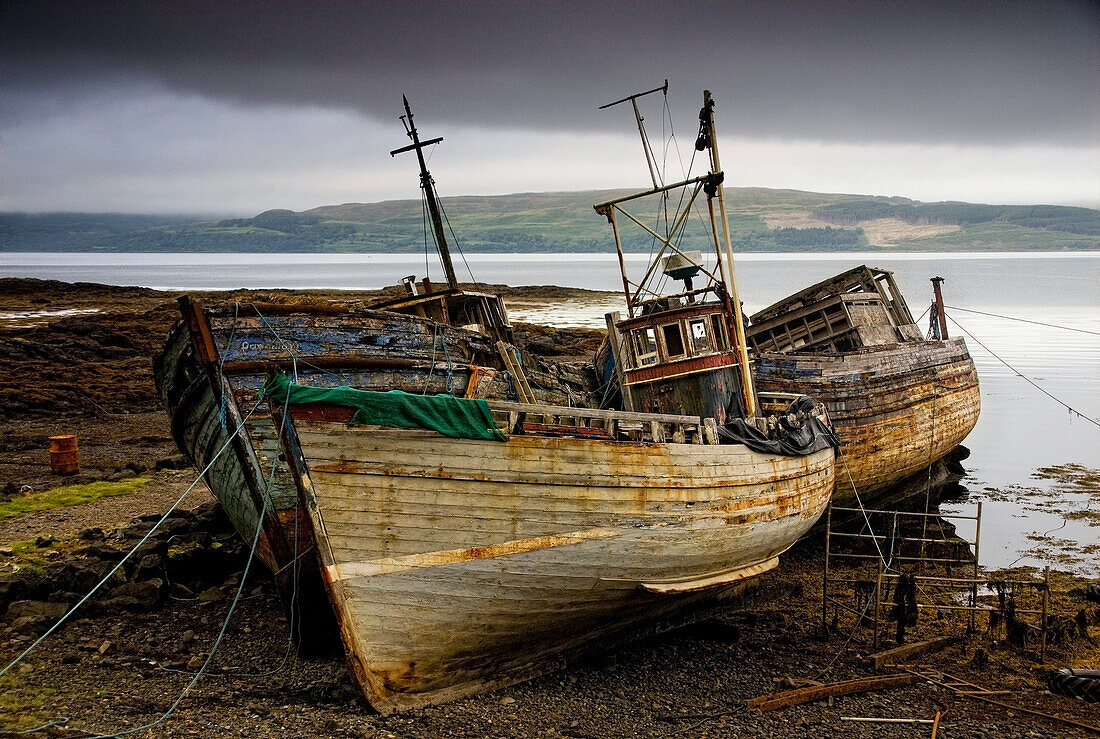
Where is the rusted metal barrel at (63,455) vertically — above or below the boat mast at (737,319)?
below

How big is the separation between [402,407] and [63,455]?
12.2 m

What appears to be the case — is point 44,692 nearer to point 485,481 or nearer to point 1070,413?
point 485,481

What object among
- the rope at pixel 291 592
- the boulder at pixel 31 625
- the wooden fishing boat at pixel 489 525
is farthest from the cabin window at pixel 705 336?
the boulder at pixel 31 625

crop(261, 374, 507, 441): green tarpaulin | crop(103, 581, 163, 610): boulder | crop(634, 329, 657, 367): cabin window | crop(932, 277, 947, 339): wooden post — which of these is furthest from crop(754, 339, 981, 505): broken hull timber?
crop(103, 581, 163, 610): boulder

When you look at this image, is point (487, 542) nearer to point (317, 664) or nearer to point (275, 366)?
point (317, 664)

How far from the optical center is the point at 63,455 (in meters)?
17.5

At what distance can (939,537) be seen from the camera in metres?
17.5

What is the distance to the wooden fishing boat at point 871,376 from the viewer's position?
17.8 m

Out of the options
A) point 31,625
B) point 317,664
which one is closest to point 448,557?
point 317,664

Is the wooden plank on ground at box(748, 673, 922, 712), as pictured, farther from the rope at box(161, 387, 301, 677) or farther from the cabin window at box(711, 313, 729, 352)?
the cabin window at box(711, 313, 729, 352)

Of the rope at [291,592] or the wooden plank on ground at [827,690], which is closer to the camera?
the wooden plank on ground at [827,690]

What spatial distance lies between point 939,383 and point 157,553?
17.0 meters

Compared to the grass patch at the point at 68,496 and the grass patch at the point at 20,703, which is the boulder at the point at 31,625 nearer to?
the grass patch at the point at 20,703

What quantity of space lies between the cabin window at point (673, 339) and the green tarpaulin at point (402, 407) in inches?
214
